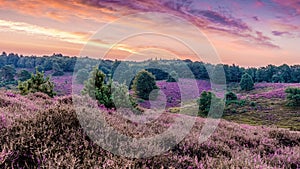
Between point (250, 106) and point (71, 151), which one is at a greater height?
point (71, 151)

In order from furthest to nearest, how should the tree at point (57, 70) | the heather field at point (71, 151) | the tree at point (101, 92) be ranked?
the tree at point (57, 70) → the tree at point (101, 92) → the heather field at point (71, 151)

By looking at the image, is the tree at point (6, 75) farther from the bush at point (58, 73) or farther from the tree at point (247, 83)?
the tree at point (247, 83)

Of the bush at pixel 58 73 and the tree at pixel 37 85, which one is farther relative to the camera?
the bush at pixel 58 73

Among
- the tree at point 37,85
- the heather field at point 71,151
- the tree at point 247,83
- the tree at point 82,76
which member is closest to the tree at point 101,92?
the tree at point 37,85

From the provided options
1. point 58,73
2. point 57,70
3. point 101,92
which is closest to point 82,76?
point 101,92

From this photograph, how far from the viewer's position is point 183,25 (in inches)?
405

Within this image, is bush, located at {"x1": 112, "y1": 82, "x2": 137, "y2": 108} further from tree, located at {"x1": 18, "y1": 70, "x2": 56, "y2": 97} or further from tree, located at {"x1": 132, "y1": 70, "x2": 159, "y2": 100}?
tree, located at {"x1": 132, "y1": 70, "x2": 159, "y2": 100}

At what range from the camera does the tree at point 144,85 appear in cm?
7470

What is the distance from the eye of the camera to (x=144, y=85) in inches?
3017

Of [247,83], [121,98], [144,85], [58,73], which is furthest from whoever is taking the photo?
[58,73]

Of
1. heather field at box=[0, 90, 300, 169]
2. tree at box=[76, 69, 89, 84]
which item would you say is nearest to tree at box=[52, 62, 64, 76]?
tree at box=[76, 69, 89, 84]

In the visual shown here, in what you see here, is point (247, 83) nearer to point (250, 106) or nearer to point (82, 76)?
point (250, 106)

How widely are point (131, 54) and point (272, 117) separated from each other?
215 ft

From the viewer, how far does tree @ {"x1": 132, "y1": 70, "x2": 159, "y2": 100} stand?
74.7m
